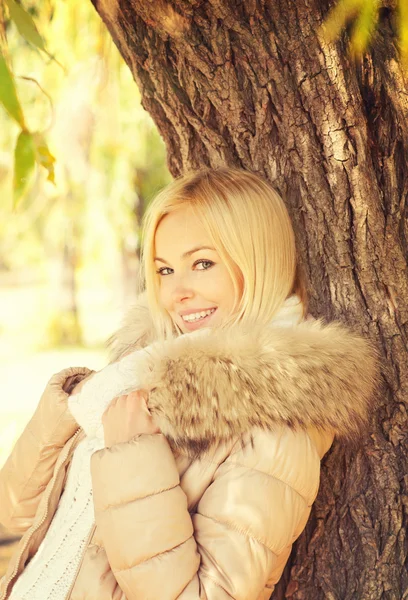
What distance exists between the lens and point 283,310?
2041 mm

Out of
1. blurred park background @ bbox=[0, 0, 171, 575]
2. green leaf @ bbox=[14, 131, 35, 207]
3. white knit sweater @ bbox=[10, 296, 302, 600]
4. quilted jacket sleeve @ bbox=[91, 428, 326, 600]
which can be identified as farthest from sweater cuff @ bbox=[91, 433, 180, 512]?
blurred park background @ bbox=[0, 0, 171, 575]

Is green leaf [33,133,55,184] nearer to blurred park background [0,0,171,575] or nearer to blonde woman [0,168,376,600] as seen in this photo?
blonde woman [0,168,376,600]

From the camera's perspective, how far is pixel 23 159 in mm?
1898

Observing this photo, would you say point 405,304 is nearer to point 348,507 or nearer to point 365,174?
point 365,174

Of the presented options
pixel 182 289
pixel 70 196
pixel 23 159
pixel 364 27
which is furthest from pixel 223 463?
pixel 70 196

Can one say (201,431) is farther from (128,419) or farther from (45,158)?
(45,158)

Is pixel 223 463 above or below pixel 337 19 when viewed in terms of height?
below

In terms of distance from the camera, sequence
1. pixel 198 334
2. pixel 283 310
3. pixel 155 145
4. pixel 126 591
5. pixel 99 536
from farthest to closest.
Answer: pixel 155 145 → pixel 283 310 → pixel 198 334 → pixel 99 536 → pixel 126 591

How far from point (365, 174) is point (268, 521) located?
3.04 ft

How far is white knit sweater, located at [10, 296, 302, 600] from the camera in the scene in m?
1.82

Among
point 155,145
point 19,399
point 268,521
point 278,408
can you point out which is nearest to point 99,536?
point 268,521

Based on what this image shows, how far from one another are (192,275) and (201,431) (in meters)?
0.55

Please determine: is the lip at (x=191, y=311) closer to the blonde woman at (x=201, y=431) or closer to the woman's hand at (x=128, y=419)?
the blonde woman at (x=201, y=431)

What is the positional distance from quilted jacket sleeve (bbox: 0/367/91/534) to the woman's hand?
32 cm
